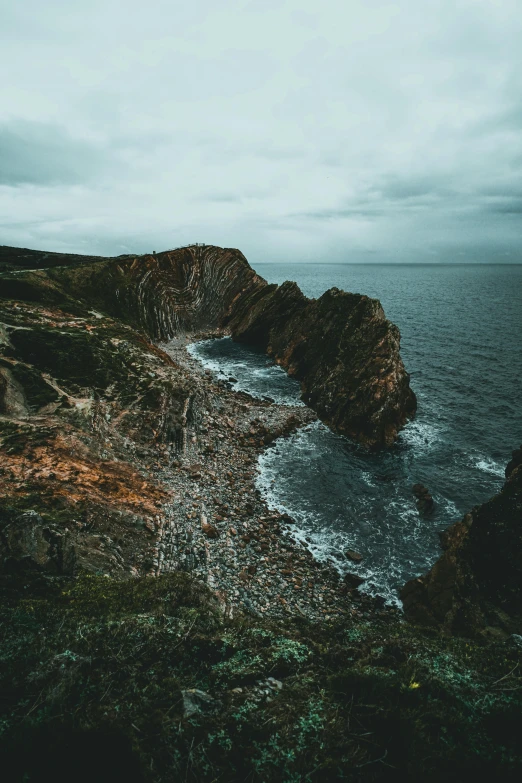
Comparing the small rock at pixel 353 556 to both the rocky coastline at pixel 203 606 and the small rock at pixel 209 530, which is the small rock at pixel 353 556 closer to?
the rocky coastline at pixel 203 606

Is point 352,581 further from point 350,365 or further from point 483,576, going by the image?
point 350,365

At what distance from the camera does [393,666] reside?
30.0ft

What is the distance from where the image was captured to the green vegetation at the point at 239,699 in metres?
6.35

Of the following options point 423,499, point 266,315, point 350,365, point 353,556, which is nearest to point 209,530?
point 353,556

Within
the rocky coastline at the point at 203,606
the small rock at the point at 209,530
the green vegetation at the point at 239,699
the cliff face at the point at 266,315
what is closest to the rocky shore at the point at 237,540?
the small rock at the point at 209,530

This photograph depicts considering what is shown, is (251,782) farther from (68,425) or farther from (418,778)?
(68,425)

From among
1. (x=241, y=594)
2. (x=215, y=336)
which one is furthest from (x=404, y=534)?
(x=215, y=336)

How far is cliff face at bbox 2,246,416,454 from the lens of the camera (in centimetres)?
3816

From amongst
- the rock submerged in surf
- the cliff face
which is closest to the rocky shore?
the rock submerged in surf

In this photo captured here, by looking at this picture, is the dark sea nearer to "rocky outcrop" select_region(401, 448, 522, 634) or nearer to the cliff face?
the cliff face

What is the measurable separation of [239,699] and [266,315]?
213 feet

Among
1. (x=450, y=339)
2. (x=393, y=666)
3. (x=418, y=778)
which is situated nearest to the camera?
(x=418, y=778)

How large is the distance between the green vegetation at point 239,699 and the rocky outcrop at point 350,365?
26.3 m

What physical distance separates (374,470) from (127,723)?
28.0 metres
